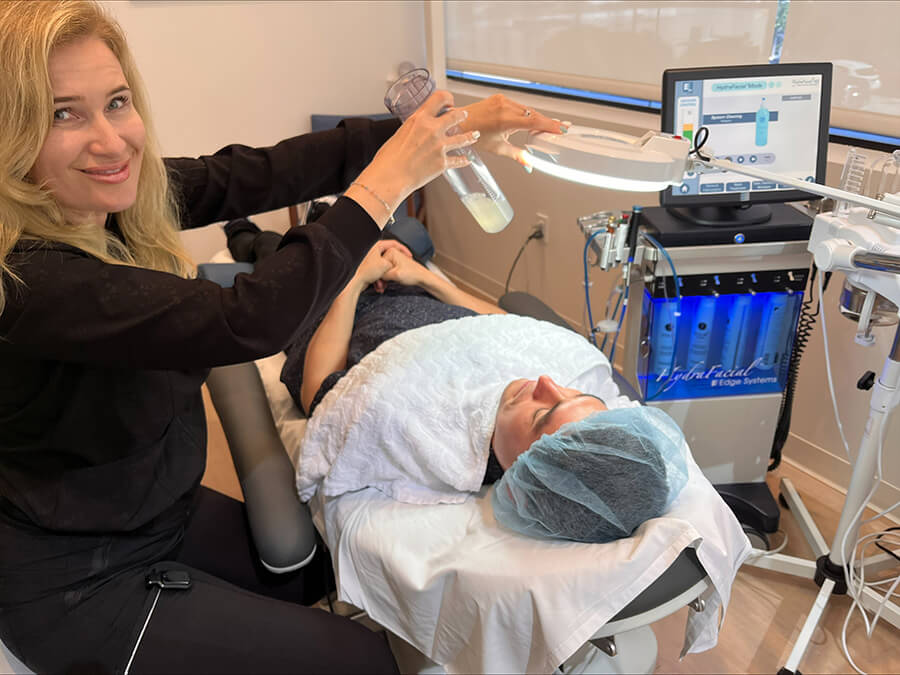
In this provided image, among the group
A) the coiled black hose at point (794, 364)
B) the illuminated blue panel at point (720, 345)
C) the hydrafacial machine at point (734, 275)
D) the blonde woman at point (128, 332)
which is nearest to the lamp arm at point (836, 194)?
the hydrafacial machine at point (734, 275)

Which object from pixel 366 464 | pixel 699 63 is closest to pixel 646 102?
pixel 699 63

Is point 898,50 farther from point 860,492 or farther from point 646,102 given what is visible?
point 860,492

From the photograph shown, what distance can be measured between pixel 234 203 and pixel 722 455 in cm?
139

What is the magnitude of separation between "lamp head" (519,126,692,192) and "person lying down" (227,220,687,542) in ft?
1.26

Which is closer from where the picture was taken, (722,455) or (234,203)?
(234,203)

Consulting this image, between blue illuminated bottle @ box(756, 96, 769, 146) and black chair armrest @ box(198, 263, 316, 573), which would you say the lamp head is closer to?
blue illuminated bottle @ box(756, 96, 769, 146)

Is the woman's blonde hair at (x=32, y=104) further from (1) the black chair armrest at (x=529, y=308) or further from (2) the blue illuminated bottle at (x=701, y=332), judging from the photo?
(2) the blue illuminated bottle at (x=701, y=332)

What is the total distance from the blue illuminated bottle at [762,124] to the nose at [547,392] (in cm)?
73

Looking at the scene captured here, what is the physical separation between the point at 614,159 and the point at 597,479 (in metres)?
0.48

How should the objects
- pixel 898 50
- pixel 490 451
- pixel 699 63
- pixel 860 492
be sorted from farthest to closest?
1. pixel 699 63
2. pixel 898 50
3. pixel 860 492
4. pixel 490 451

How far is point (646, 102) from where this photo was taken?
2342mm

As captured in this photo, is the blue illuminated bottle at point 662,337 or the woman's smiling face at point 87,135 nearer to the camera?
the woman's smiling face at point 87,135

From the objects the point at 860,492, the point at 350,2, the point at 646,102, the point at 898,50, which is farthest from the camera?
the point at 350,2

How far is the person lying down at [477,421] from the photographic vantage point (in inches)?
42.7
